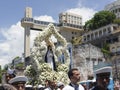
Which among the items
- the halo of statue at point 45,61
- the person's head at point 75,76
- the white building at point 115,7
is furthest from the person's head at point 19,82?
the white building at point 115,7

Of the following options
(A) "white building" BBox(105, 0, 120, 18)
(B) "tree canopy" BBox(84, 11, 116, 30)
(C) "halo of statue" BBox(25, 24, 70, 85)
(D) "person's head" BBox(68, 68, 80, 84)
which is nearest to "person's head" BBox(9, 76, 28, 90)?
(D) "person's head" BBox(68, 68, 80, 84)

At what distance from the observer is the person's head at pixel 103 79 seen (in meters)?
4.61

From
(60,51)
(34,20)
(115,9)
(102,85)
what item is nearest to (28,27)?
(34,20)

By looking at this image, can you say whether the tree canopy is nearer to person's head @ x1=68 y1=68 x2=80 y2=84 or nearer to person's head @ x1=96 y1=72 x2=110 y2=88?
person's head @ x1=68 y1=68 x2=80 y2=84

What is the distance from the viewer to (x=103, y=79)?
4.65 m

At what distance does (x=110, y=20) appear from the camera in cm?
7519

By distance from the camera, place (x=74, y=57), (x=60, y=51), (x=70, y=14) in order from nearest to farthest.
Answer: (x=60, y=51) → (x=74, y=57) → (x=70, y=14)

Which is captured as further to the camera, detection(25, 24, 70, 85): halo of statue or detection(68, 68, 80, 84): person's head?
detection(25, 24, 70, 85): halo of statue

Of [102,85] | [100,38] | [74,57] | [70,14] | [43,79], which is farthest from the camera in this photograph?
[70,14]

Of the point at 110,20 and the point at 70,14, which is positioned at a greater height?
the point at 70,14

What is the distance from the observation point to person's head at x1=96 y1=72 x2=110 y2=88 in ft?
15.1

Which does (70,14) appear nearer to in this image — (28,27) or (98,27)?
(28,27)

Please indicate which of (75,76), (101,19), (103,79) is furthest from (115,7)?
(103,79)

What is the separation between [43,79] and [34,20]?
83.5 m
